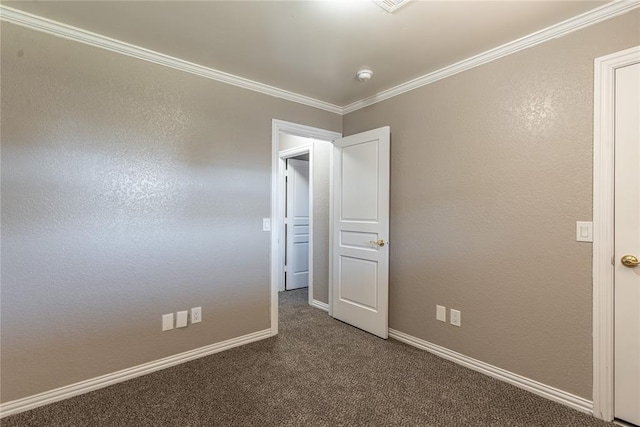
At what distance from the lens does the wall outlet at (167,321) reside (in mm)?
2406

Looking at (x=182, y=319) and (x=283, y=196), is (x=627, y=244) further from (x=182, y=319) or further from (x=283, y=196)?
(x=283, y=196)

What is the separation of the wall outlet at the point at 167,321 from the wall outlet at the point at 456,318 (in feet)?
7.51

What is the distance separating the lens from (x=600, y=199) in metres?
1.81

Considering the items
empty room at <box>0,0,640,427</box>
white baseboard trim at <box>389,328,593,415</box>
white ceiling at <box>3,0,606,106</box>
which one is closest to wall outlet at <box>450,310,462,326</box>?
empty room at <box>0,0,640,427</box>

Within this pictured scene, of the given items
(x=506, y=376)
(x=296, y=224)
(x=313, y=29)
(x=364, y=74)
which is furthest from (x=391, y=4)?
(x=296, y=224)

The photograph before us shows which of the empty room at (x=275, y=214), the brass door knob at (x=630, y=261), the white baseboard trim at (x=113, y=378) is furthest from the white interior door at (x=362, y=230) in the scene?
the brass door knob at (x=630, y=261)

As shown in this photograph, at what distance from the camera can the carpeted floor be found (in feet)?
5.92

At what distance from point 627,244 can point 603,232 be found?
121 mm

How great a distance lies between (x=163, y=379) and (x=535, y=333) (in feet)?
8.70

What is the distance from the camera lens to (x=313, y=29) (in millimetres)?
2018

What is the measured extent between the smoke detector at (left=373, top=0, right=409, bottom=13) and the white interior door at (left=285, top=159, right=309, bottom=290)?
311 cm

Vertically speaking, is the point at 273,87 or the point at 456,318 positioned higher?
the point at 273,87

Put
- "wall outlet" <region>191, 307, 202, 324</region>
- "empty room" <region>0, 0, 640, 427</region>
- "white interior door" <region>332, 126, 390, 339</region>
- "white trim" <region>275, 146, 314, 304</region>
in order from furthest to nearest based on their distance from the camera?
"white trim" <region>275, 146, 314, 304</region>, "white interior door" <region>332, 126, 390, 339</region>, "wall outlet" <region>191, 307, 202, 324</region>, "empty room" <region>0, 0, 640, 427</region>

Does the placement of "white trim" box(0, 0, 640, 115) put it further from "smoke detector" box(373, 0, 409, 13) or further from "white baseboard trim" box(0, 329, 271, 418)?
"white baseboard trim" box(0, 329, 271, 418)
